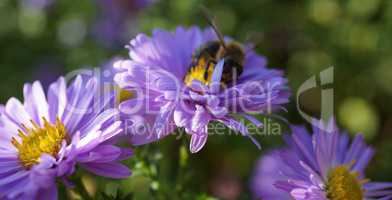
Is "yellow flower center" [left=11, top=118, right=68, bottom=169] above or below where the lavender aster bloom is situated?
below

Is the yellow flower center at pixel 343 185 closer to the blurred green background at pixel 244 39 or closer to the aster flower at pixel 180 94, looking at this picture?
the aster flower at pixel 180 94

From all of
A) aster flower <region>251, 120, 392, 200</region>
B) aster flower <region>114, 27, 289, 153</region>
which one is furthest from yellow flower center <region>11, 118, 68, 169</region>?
aster flower <region>251, 120, 392, 200</region>

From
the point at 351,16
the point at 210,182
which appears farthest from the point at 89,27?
the point at 351,16

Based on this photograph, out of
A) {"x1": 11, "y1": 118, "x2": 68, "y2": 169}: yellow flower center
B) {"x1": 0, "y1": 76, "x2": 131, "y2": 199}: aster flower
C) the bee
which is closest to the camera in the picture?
{"x1": 0, "y1": 76, "x2": 131, "y2": 199}: aster flower

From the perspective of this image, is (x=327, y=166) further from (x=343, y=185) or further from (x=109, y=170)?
(x=109, y=170)

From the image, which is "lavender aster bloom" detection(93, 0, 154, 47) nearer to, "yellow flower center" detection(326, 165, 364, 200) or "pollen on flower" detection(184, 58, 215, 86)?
"pollen on flower" detection(184, 58, 215, 86)

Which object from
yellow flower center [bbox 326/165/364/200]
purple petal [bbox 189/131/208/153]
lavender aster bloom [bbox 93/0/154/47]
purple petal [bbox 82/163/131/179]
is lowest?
yellow flower center [bbox 326/165/364/200]

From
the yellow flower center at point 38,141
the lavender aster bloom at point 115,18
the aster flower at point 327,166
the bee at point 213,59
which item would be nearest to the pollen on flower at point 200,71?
the bee at point 213,59

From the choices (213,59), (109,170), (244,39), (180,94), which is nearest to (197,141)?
(180,94)
